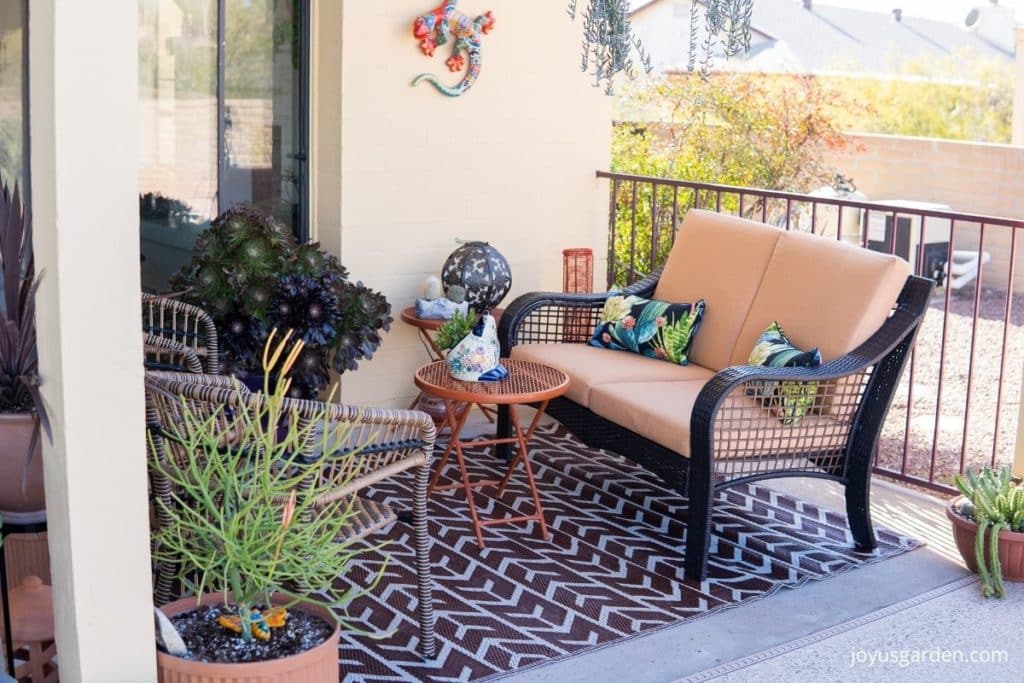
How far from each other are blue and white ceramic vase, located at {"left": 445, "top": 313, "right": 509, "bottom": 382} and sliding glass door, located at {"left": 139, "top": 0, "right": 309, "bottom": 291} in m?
1.53

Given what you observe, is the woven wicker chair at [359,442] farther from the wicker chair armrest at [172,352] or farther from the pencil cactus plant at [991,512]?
the pencil cactus plant at [991,512]

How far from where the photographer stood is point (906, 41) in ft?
97.4

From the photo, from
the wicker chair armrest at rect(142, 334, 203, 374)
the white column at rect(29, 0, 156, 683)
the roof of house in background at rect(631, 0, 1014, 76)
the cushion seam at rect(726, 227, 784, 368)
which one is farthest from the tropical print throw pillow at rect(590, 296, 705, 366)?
the roof of house in background at rect(631, 0, 1014, 76)

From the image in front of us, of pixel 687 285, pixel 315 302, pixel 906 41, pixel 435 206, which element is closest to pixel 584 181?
pixel 435 206

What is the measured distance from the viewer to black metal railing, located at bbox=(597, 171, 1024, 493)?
4832 mm

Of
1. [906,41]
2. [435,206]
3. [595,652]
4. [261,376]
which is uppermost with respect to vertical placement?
[906,41]

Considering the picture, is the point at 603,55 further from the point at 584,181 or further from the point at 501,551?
the point at 584,181

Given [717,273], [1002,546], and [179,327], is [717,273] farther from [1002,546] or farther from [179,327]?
[179,327]

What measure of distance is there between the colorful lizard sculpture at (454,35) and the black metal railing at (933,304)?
35.9 inches

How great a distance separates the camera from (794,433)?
4.12 metres

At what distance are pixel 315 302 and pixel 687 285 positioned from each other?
147 cm

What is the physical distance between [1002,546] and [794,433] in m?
0.73

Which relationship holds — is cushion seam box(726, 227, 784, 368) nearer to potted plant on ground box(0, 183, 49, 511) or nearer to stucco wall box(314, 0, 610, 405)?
stucco wall box(314, 0, 610, 405)

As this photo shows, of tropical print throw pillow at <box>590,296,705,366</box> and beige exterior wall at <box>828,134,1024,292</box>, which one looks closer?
tropical print throw pillow at <box>590,296,705,366</box>
